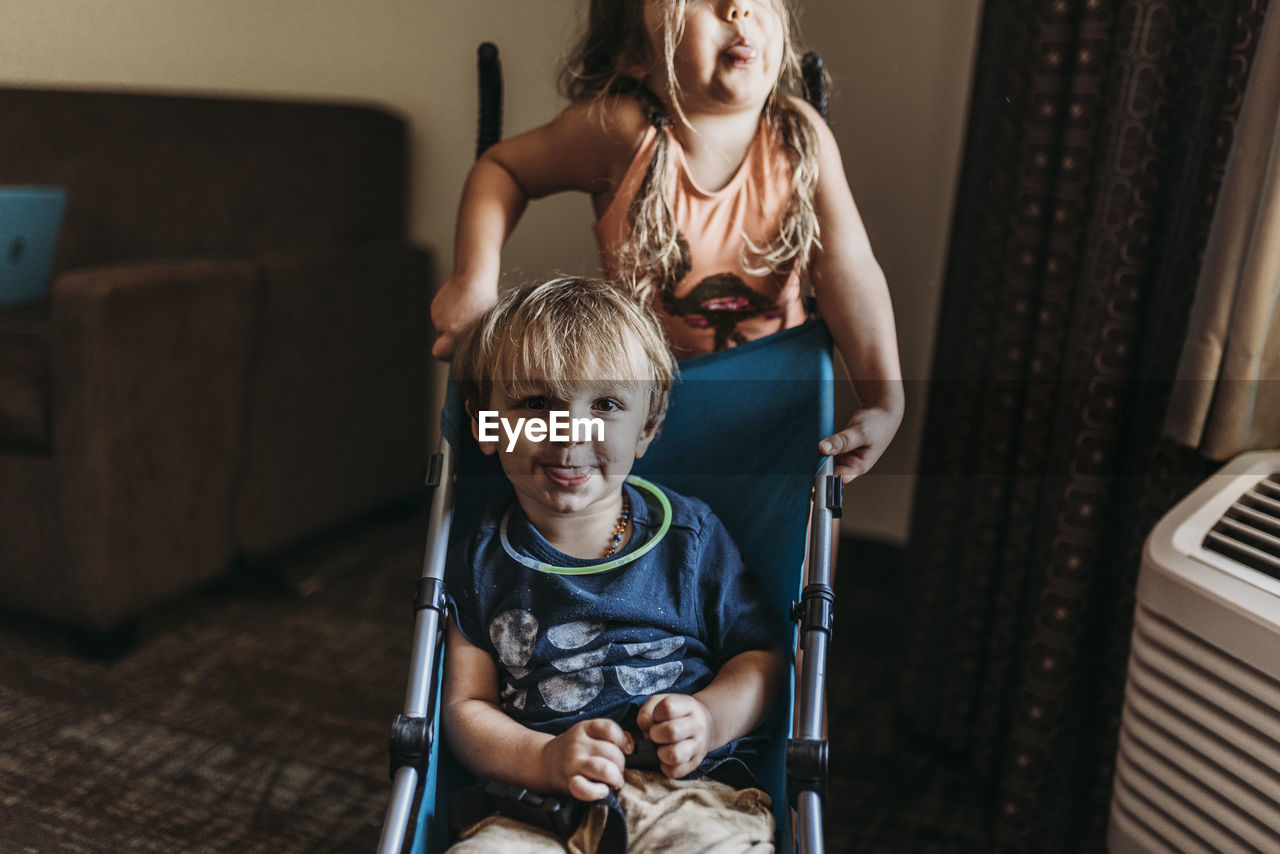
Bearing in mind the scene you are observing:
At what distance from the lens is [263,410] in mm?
1703

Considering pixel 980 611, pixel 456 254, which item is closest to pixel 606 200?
pixel 456 254

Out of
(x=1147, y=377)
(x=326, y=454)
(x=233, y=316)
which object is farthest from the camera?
(x=326, y=454)

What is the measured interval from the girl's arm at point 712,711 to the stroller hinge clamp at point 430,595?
19 cm

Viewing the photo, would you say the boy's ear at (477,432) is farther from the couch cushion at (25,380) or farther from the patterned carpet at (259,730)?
the couch cushion at (25,380)

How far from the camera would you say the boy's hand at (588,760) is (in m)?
0.75

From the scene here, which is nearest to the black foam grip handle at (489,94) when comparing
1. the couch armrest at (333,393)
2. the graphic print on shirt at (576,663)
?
the graphic print on shirt at (576,663)

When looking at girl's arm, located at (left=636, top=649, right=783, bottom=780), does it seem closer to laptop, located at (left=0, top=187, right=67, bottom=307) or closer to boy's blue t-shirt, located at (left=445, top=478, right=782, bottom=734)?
boy's blue t-shirt, located at (left=445, top=478, right=782, bottom=734)

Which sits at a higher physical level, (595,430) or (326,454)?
(595,430)

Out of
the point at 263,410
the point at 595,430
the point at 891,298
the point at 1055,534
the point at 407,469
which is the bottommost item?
the point at 407,469

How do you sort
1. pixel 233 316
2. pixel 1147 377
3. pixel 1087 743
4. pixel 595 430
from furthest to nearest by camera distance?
pixel 233 316
pixel 1087 743
pixel 1147 377
pixel 595 430

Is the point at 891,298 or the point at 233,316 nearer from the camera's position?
the point at 891,298

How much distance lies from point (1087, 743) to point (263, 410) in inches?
53.3

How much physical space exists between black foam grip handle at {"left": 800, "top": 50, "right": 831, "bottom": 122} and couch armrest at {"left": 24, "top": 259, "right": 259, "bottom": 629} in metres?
1.04

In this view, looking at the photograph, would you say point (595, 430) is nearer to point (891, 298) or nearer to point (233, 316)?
point (891, 298)
